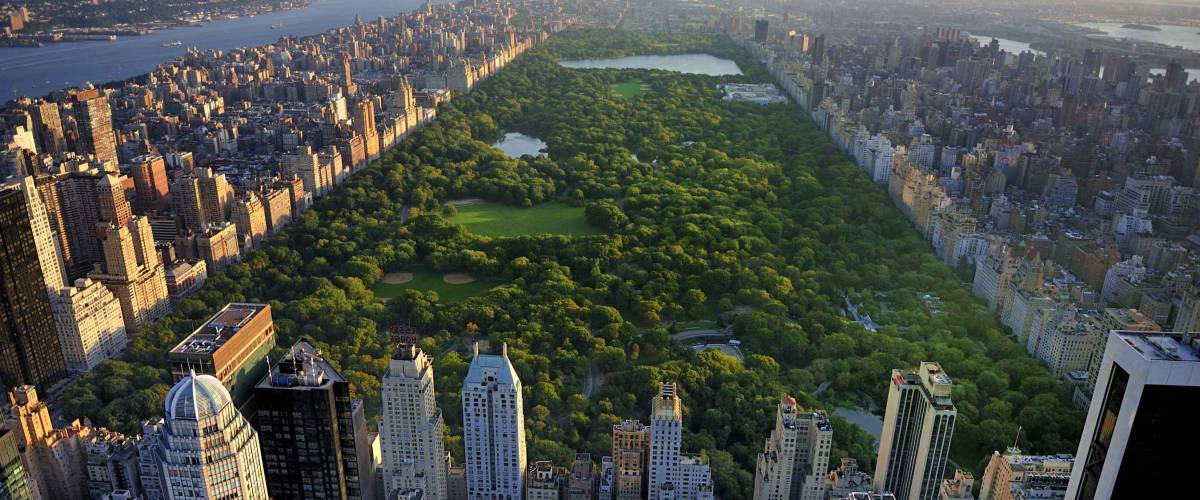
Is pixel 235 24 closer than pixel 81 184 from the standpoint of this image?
No

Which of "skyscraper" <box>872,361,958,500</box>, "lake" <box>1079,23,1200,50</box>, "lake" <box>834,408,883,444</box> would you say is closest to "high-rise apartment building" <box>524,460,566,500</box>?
"skyscraper" <box>872,361,958,500</box>

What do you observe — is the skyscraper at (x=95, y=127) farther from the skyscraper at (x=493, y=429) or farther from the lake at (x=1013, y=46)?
the lake at (x=1013, y=46)

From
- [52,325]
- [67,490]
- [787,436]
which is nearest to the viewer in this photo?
[787,436]

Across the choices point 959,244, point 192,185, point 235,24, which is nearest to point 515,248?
point 192,185

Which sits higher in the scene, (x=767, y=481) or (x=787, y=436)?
(x=787, y=436)

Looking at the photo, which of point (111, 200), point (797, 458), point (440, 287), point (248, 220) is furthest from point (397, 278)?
point (797, 458)

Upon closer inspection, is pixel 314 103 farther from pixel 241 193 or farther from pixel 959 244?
pixel 959 244

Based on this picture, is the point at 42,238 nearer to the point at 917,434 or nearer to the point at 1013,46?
the point at 917,434

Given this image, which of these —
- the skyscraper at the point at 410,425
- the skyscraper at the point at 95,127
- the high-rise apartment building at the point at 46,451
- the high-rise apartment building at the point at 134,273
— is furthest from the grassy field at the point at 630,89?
the high-rise apartment building at the point at 46,451
